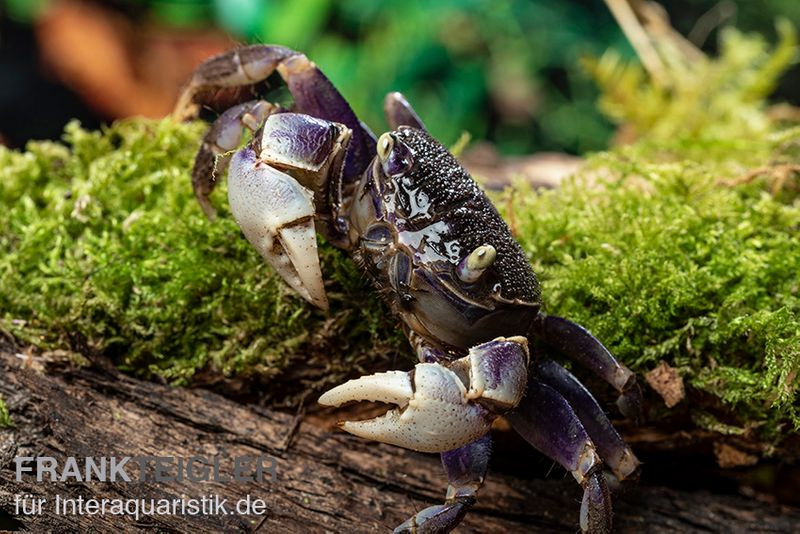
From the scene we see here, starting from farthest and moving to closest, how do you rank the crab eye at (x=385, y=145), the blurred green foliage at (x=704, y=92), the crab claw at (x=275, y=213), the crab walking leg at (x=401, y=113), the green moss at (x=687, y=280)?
the blurred green foliage at (x=704, y=92), the crab walking leg at (x=401, y=113), the green moss at (x=687, y=280), the crab eye at (x=385, y=145), the crab claw at (x=275, y=213)

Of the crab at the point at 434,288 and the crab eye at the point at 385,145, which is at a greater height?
the crab eye at the point at 385,145

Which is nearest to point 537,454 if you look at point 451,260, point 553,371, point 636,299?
point 553,371

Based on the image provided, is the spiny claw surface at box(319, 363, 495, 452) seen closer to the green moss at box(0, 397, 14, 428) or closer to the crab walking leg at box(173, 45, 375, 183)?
the crab walking leg at box(173, 45, 375, 183)

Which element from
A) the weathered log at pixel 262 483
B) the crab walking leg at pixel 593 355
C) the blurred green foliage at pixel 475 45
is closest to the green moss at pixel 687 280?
the crab walking leg at pixel 593 355

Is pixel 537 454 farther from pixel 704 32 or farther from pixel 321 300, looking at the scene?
pixel 704 32

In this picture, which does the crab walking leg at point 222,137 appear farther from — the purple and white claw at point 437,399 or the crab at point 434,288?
the purple and white claw at point 437,399

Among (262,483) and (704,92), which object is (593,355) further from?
(704,92)

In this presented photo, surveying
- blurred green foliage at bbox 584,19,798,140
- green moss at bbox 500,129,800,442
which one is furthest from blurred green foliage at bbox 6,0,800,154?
green moss at bbox 500,129,800,442

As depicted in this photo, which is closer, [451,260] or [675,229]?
[451,260]
